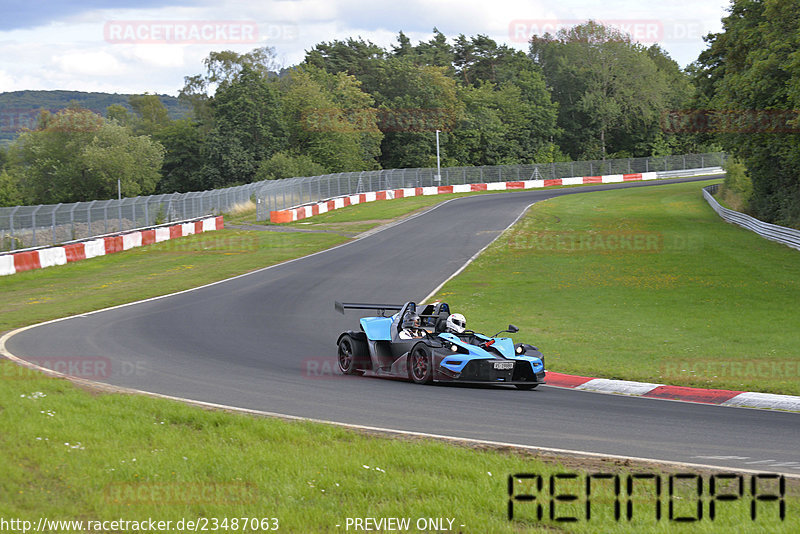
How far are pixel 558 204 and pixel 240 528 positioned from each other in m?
46.9

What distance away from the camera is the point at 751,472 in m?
7.56

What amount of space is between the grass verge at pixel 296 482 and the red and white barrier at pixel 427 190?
4289 cm

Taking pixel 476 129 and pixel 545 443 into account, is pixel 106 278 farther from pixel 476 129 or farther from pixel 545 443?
pixel 476 129

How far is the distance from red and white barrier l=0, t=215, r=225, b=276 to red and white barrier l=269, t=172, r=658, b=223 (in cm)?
529

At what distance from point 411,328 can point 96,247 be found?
2776 centimetres

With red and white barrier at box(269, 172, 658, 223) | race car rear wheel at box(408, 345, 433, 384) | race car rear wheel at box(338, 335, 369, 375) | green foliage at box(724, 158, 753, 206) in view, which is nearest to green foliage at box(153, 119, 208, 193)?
red and white barrier at box(269, 172, 658, 223)

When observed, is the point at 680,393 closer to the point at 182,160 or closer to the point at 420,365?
the point at 420,365

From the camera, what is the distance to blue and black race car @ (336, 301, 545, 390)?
1242 cm

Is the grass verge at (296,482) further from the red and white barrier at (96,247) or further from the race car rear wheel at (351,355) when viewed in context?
the red and white barrier at (96,247)

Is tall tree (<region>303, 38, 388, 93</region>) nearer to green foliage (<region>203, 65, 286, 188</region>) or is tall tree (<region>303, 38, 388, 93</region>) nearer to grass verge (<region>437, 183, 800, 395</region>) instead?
green foliage (<region>203, 65, 286, 188</region>)

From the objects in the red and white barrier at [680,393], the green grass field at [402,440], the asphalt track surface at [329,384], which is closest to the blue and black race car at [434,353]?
the asphalt track surface at [329,384]

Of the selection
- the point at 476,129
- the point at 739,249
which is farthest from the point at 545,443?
the point at 476,129

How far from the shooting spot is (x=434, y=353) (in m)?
12.8

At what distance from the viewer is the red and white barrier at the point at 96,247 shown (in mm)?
31469
